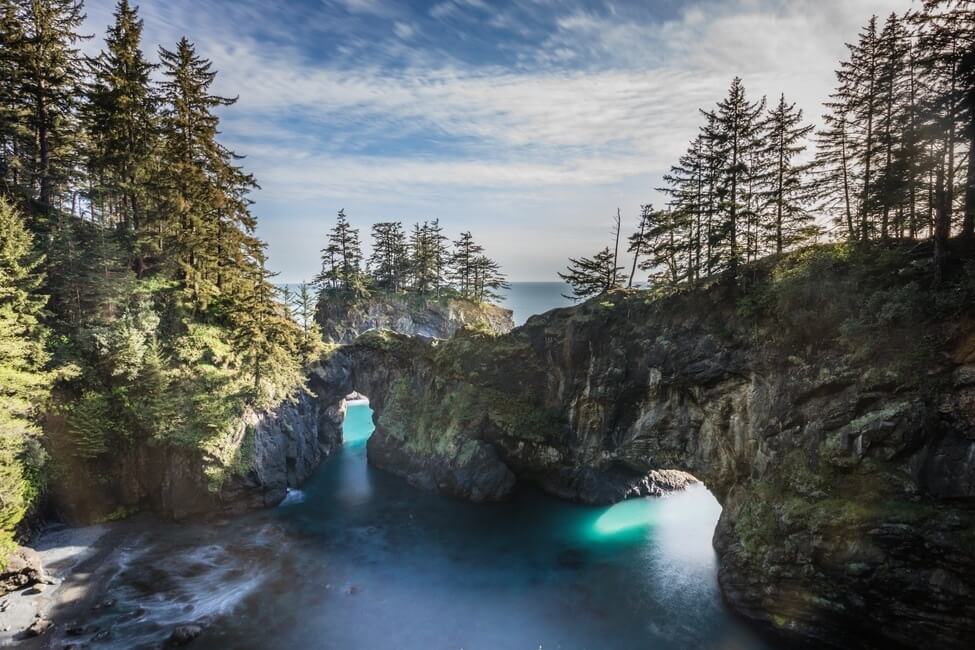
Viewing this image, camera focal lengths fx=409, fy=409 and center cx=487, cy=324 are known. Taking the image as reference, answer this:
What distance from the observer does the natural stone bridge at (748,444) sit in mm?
14758

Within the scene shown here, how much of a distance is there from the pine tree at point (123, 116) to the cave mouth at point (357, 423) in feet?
90.3

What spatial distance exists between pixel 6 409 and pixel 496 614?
25.6m

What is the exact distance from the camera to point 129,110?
1081 inches

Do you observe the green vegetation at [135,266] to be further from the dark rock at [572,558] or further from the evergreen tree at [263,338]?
the dark rock at [572,558]

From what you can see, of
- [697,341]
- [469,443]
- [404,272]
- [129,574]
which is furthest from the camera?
[404,272]

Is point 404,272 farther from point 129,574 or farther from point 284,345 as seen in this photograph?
point 129,574

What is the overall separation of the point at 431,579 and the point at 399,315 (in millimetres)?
46760

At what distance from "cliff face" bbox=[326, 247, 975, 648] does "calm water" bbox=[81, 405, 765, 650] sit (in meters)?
2.72

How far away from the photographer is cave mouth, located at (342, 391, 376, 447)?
5044 cm

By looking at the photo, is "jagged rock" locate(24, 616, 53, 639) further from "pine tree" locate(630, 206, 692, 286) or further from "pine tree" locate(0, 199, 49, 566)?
"pine tree" locate(630, 206, 692, 286)

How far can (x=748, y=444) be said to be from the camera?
2142 centimetres

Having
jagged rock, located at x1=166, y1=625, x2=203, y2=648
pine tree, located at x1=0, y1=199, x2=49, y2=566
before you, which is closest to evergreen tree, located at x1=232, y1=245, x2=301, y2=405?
pine tree, located at x1=0, y1=199, x2=49, y2=566

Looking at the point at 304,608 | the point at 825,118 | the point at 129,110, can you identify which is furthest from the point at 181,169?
the point at 825,118

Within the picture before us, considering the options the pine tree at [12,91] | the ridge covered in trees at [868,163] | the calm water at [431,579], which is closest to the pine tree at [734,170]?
the ridge covered in trees at [868,163]
